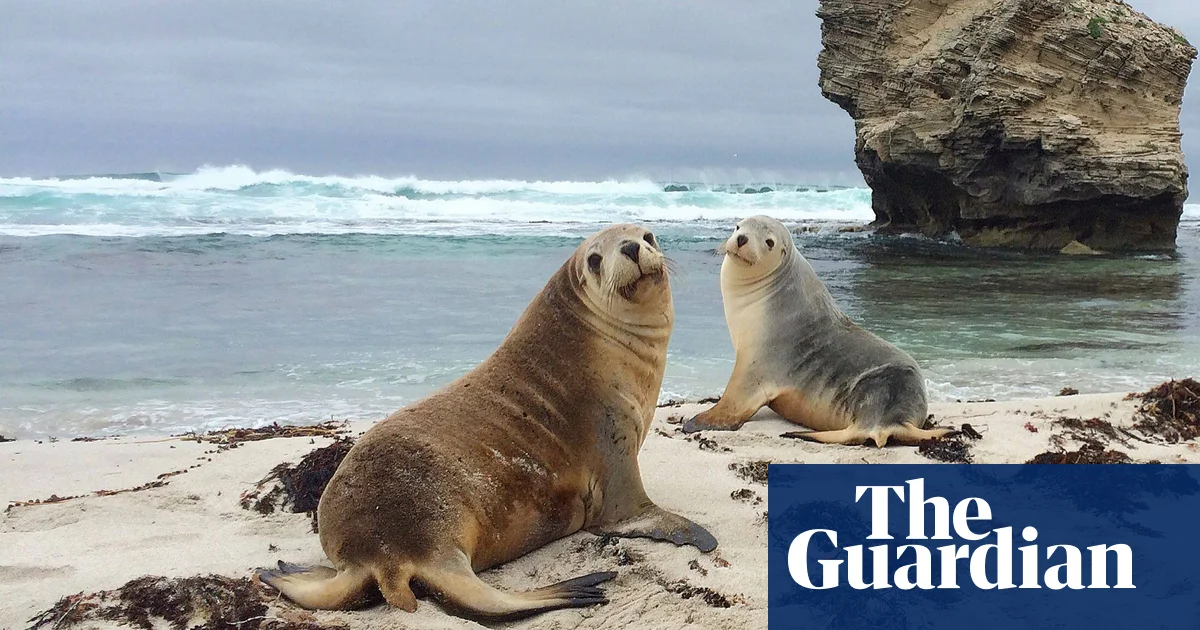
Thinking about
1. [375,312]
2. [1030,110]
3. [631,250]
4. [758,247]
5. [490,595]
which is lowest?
[375,312]

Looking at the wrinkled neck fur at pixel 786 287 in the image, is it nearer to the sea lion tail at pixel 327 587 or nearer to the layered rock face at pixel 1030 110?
the sea lion tail at pixel 327 587

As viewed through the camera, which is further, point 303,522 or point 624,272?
point 303,522

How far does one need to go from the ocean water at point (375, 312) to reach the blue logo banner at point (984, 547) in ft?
3.58

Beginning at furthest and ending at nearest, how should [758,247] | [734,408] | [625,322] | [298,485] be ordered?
[758,247], [734,408], [298,485], [625,322]

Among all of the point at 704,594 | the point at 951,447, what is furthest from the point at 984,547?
the point at 951,447

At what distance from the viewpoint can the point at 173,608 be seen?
2916mm

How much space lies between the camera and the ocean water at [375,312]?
287 inches

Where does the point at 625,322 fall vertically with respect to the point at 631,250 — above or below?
below

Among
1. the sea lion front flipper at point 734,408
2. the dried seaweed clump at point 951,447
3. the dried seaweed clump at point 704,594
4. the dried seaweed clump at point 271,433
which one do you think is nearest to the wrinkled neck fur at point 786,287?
the sea lion front flipper at point 734,408

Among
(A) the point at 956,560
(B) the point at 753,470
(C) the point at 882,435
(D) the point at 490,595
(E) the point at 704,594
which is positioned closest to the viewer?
(D) the point at 490,595

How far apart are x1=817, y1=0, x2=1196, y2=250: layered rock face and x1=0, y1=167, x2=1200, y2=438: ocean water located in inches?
60.3

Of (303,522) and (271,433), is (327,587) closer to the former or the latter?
(303,522)

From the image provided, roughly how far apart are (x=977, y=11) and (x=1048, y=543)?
66.0 feet

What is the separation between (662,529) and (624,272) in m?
0.88
